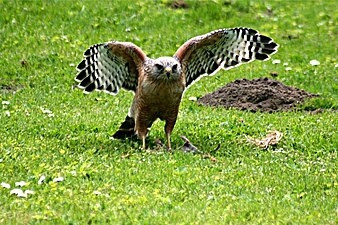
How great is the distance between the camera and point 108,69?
10711 millimetres

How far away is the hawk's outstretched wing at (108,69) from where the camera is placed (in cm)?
1041

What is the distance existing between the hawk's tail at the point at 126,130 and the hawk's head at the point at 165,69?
1.17m

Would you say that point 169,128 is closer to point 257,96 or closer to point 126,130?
point 126,130

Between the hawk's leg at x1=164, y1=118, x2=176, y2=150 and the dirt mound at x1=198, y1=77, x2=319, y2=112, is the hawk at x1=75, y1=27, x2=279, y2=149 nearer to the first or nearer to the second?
the hawk's leg at x1=164, y1=118, x2=176, y2=150

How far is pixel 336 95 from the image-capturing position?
45.2 ft

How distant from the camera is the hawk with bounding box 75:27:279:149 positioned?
9.92 meters

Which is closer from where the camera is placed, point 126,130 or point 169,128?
point 169,128

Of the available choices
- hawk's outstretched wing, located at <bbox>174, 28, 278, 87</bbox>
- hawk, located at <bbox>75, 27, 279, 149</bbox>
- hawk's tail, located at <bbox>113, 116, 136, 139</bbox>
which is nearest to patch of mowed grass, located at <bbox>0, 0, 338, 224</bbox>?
hawk's tail, located at <bbox>113, 116, 136, 139</bbox>

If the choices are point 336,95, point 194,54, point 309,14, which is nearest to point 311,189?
point 194,54

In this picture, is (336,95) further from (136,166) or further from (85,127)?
(136,166)

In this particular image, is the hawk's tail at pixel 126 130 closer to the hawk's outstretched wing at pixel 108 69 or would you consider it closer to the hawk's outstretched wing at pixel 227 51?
the hawk's outstretched wing at pixel 108 69

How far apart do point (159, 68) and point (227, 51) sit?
1551mm

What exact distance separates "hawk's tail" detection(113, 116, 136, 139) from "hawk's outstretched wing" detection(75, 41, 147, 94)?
466 mm

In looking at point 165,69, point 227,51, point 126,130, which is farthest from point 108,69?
point 227,51
